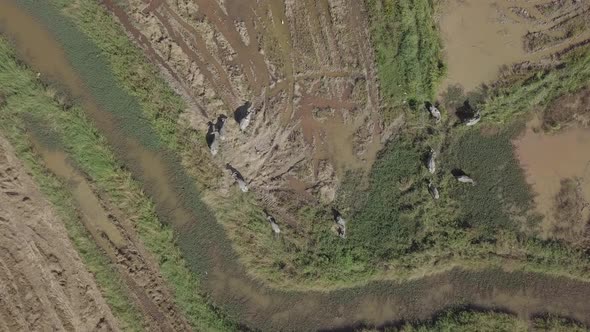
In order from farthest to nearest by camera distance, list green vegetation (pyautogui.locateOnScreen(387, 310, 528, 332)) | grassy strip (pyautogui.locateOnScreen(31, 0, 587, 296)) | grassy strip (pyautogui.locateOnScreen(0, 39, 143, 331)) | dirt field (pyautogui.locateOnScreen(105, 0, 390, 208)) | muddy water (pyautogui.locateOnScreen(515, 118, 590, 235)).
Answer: muddy water (pyautogui.locateOnScreen(515, 118, 590, 235))
dirt field (pyautogui.locateOnScreen(105, 0, 390, 208))
grassy strip (pyautogui.locateOnScreen(31, 0, 587, 296))
green vegetation (pyautogui.locateOnScreen(387, 310, 528, 332))
grassy strip (pyautogui.locateOnScreen(0, 39, 143, 331))

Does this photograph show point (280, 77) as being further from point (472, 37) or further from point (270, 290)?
point (270, 290)

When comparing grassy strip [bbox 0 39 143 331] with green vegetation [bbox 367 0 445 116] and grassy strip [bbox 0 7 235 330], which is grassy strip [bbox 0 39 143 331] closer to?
grassy strip [bbox 0 7 235 330]

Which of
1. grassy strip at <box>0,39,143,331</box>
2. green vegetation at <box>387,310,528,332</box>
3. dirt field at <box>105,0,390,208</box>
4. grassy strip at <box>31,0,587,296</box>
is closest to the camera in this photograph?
grassy strip at <box>0,39,143,331</box>

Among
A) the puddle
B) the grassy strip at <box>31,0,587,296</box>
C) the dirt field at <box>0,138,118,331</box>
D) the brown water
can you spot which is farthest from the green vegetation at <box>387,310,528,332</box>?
the dirt field at <box>0,138,118,331</box>

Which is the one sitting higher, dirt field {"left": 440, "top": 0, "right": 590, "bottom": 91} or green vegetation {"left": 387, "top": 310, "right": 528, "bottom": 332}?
dirt field {"left": 440, "top": 0, "right": 590, "bottom": 91}

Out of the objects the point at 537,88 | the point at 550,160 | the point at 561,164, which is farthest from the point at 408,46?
the point at 561,164

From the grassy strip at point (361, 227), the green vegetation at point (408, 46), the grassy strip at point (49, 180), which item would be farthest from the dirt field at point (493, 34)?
the grassy strip at point (49, 180)

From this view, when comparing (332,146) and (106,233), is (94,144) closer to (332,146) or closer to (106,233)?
(106,233)
